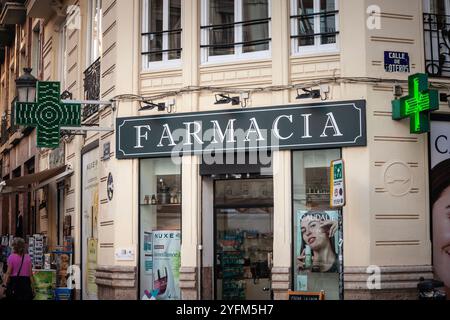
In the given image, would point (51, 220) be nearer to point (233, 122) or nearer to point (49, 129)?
point (49, 129)

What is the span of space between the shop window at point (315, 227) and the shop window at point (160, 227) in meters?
2.35

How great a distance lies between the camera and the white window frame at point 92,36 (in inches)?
693

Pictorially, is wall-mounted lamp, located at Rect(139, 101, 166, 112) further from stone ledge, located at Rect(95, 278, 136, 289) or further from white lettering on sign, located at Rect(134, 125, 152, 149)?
stone ledge, located at Rect(95, 278, 136, 289)

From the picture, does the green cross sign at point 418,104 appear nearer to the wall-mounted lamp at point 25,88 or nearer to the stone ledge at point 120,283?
the stone ledge at point 120,283

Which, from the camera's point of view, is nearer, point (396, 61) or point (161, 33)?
point (396, 61)

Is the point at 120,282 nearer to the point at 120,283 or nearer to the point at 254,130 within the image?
the point at 120,283

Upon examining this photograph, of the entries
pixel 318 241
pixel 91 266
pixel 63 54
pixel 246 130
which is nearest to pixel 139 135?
pixel 246 130

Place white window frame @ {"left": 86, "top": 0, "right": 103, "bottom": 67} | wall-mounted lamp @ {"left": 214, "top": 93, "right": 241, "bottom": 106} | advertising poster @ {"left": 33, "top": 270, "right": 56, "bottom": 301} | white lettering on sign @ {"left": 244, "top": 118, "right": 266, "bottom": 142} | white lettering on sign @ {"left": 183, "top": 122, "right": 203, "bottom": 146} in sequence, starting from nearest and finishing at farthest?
white lettering on sign @ {"left": 244, "top": 118, "right": 266, "bottom": 142} → wall-mounted lamp @ {"left": 214, "top": 93, "right": 241, "bottom": 106} → white lettering on sign @ {"left": 183, "top": 122, "right": 203, "bottom": 146} → advertising poster @ {"left": 33, "top": 270, "right": 56, "bottom": 301} → white window frame @ {"left": 86, "top": 0, "right": 103, "bottom": 67}

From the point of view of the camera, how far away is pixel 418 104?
13.0 m

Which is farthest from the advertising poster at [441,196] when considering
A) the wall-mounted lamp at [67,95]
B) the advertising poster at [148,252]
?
the wall-mounted lamp at [67,95]

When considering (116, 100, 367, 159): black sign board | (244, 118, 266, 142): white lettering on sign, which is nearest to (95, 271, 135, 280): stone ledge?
(116, 100, 367, 159): black sign board

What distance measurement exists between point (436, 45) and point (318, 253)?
4157 mm

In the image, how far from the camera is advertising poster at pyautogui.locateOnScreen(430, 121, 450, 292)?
1365cm

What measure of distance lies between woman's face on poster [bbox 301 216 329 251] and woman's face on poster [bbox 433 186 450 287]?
1.83 metres
